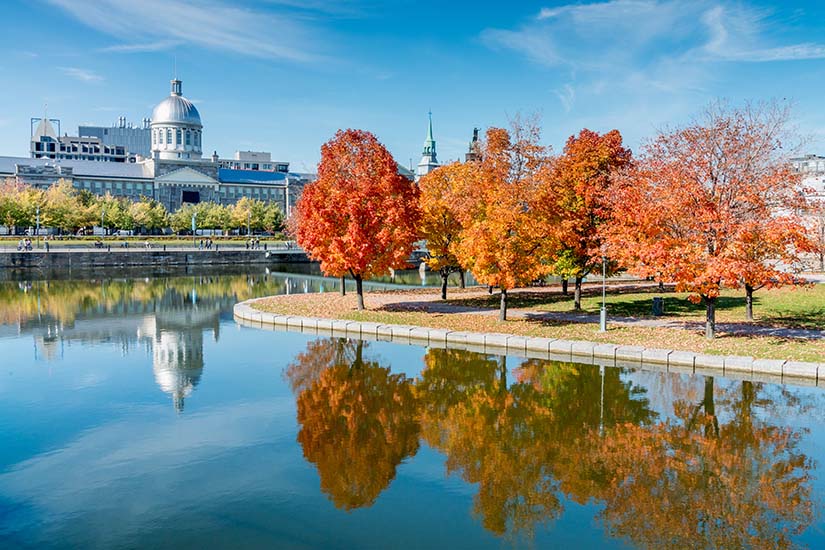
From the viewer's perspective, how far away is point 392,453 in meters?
15.0

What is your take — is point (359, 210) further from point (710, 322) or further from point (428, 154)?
point (428, 154)

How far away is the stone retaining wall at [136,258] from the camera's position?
221ft

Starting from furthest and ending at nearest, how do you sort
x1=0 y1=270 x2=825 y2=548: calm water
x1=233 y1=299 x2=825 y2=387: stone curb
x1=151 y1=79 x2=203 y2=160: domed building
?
x1=151 y1=79 x2=203 y2=160: domed building → x1=233 y1=299 x2=825 y2=387: stone curb → x1=0 y1=270 x2=825 y2=548: calm water

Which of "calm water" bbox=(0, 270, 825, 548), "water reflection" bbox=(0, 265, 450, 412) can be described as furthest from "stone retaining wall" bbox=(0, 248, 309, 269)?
"calm water" bbox=(0, 270, 825, 548)

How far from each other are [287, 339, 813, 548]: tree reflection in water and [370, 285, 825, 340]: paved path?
22.1ft

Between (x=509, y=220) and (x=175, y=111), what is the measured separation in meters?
145

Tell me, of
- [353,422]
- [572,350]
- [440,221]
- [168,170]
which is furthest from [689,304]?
[168,170]

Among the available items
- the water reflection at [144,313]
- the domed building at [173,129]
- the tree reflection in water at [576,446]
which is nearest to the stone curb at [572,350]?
the tree reflection in water at [576,446]

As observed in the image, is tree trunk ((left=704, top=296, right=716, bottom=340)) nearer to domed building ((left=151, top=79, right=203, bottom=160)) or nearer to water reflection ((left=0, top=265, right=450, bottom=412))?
water reflection ((left=0, top=265, right=450, bottom=412))

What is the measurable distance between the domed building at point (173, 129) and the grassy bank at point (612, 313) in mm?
127401

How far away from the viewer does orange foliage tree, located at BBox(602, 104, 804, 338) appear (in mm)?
23281

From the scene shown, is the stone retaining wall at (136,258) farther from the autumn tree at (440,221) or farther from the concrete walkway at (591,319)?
the autumn tree at (440,221)

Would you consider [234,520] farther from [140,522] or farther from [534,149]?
[534,149]

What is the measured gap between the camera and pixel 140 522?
38.3ft
